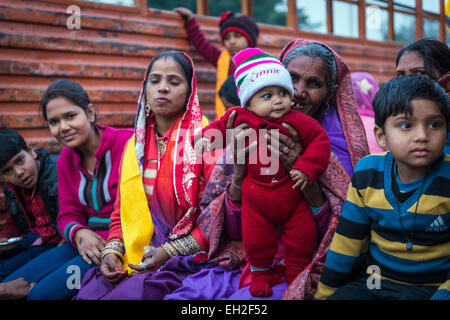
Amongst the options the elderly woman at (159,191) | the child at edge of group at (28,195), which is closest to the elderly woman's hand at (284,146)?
the elderly woman at (159,191)

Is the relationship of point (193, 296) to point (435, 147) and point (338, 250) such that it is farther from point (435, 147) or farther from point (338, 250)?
point (435, 147)

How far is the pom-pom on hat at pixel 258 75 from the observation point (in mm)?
1747

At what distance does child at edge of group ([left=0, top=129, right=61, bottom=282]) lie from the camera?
2906 millimetres

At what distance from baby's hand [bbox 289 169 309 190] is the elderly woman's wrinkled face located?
49 cm

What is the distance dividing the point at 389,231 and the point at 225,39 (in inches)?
150

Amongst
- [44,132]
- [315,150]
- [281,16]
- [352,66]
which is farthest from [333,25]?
[281,16]

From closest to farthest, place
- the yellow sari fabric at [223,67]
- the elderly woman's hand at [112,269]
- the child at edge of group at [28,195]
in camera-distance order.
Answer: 1. the elderly woman's hand at [112,269]
2. the child at edge of group at [28,195]
3. the yellow sari fabric at [223,67]

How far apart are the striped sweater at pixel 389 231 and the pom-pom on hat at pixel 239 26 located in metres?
3.38

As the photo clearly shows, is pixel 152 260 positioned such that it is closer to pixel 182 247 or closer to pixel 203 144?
pixel 182 247

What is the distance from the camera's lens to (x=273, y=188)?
71.0 inches

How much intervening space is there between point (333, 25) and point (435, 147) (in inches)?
234

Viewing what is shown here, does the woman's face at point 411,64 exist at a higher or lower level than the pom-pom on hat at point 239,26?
lower

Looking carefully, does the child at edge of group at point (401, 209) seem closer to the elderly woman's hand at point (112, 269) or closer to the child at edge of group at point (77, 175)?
the elderly woman's hand at point (112, 269)

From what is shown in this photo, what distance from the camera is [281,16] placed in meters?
17.6
